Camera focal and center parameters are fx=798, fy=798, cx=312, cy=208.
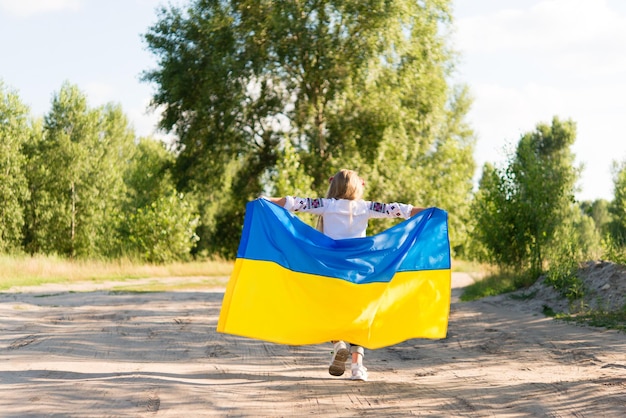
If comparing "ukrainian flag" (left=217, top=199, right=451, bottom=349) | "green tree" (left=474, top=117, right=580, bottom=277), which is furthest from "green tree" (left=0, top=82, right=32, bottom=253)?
"ukrainian flag" (left=217, top=199, right=451, bottom=349)

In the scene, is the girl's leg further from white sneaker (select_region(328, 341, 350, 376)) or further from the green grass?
the green grass

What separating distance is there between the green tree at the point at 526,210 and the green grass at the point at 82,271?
13.0m

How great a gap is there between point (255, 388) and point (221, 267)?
29273 millimetres

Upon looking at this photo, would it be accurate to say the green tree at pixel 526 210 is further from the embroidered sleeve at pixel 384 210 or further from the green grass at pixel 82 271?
the green grass at pixel 82 271

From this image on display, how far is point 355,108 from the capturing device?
1336 inches

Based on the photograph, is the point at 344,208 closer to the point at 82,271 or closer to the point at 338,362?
the point at 338,362

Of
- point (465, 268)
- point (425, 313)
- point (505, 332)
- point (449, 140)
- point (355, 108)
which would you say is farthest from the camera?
point (449, 140)

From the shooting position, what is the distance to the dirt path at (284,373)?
19.7 ft

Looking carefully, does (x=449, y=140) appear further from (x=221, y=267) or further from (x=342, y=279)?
(x=342, y=279)

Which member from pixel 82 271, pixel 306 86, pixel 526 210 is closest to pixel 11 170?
pixel 82 271

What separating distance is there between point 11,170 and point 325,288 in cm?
3982

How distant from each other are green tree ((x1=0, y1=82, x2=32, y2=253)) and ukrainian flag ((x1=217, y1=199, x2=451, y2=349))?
37940mm

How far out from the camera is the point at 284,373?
784 cm

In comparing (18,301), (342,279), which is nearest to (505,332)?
(342,279)
